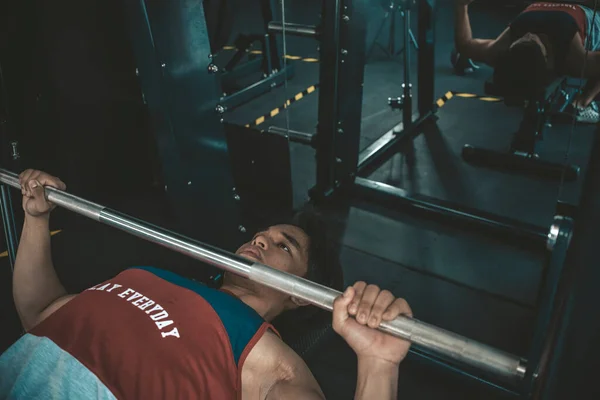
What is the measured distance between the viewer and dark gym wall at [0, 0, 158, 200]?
2.28m

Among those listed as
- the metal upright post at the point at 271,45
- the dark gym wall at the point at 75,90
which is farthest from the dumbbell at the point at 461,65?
the dark gym wall at the point at 75,90

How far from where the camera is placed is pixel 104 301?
1277 millimetres

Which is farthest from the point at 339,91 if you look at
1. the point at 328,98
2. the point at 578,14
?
the point at 578,14

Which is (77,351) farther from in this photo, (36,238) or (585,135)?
(585,135)

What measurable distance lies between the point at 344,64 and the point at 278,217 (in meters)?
0.96

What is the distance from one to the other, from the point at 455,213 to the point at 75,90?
214cm

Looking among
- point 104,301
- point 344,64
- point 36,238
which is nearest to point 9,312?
point 36,238

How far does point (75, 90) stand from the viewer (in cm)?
251

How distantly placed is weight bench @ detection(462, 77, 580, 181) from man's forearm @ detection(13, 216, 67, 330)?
2708 millimetres

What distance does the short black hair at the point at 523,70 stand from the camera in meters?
2.95

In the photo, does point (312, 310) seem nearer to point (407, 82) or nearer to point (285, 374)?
point (285, 374)

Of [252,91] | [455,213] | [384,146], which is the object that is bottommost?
[455,213]

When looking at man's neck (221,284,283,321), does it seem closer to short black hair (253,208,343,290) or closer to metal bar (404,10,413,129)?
short black hair (253,208,343,290)

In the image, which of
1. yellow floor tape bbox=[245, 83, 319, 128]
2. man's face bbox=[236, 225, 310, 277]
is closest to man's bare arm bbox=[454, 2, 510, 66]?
yellow floor tape bbox=[245, 83, 319, 128]
